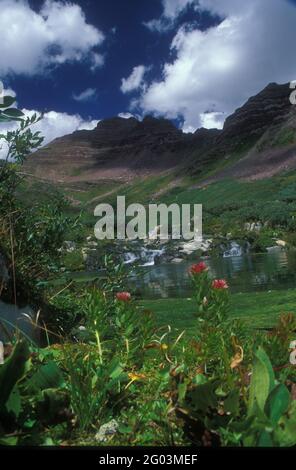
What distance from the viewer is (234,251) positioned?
57.1m

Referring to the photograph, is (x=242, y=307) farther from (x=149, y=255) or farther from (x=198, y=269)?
(x=149, y=255)

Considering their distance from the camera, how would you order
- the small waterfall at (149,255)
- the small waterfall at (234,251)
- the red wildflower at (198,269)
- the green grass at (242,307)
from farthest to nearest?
the small waterfall at (234,251) < the small waterfall at (149,255) < the green grass at (242,307) < the red wildflower at (198,269)

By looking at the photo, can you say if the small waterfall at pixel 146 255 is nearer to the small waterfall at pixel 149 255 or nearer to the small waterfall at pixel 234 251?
the small waterfall at pixel 149 255

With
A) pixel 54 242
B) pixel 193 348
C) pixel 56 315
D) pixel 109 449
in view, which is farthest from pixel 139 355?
pixel 54 242

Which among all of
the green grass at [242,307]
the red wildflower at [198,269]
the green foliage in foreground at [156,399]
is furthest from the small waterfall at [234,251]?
the green foliage in foreground at [156,399]

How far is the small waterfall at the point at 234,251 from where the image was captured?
55.6 meters

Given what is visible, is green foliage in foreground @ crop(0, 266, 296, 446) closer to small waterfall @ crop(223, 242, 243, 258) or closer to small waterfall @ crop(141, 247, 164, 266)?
small waterfall @ crop(141, 247, 164, 266)

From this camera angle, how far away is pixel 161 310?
1791 centimetres

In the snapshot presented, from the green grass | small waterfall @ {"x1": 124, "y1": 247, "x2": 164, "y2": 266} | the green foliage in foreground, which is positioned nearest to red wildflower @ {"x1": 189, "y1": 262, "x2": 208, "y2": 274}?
the green foliage in foreground

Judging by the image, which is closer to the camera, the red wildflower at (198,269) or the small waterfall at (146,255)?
the red wildflower at (198,269)

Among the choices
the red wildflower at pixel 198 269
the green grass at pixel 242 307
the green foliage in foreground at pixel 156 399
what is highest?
the red wildflower at pixel 198 269

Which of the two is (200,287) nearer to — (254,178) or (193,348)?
(193,348)

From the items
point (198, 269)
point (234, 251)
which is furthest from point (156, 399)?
point (234, 251)

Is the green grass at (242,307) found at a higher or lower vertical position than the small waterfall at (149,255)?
lower
